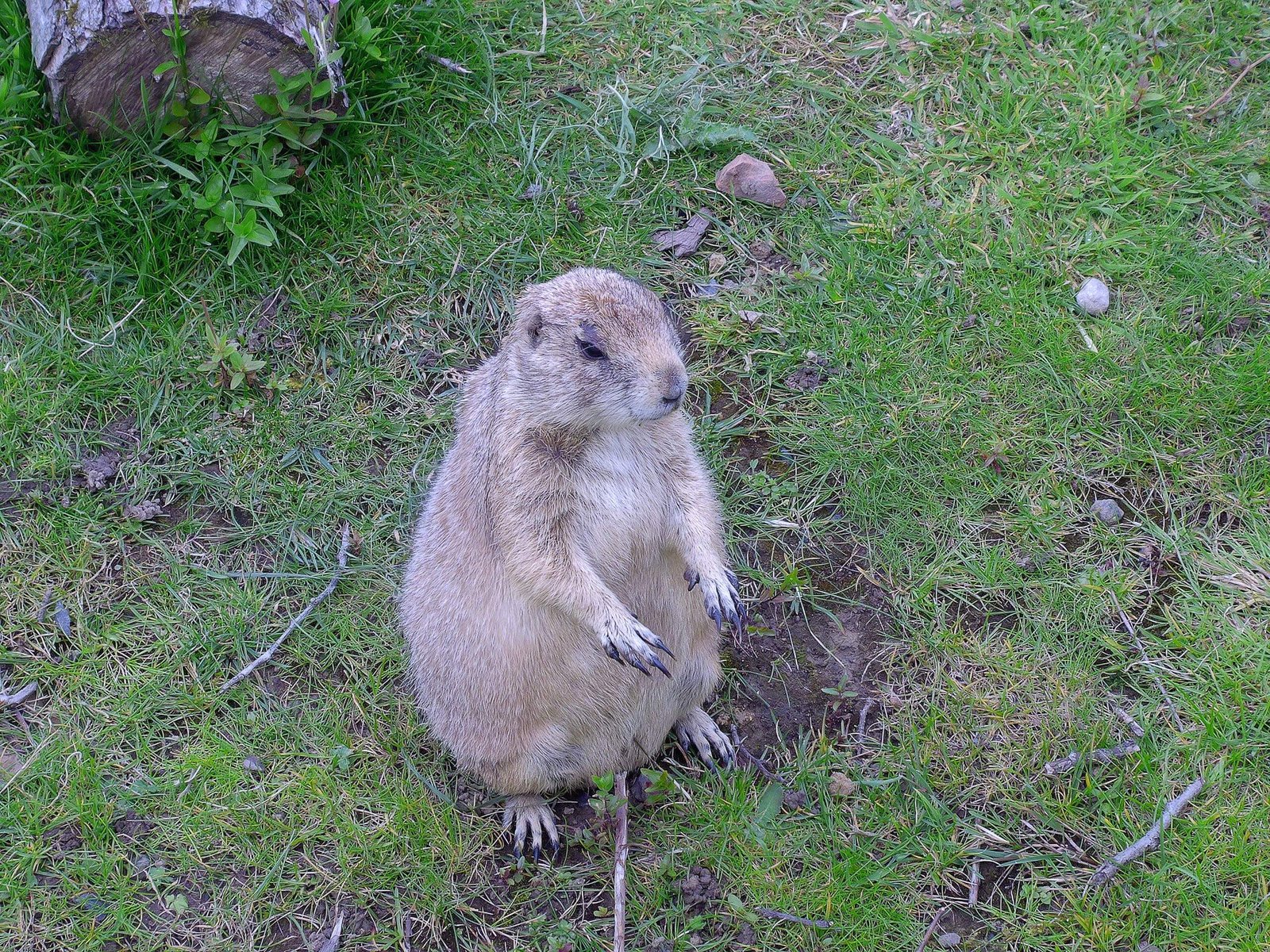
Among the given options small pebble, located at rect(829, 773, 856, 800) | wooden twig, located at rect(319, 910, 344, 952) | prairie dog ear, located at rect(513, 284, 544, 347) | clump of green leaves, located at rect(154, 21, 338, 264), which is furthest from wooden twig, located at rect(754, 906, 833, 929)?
clump of green leaves, located at rect(154, 21, 338, 264)

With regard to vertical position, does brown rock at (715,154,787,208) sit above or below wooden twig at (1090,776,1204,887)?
above

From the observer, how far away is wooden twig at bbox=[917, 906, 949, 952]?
4.23m

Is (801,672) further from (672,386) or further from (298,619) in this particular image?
(298,619)

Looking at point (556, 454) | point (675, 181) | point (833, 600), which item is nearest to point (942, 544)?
point (833, 600)

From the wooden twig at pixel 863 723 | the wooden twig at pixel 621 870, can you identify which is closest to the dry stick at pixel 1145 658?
the wooden twig at pixel 863 723

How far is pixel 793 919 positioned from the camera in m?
4.34

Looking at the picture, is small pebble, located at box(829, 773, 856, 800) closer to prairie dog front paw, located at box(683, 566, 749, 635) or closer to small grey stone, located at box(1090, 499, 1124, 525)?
prairie dog front paw, located at box(683, 566, 749, 635)

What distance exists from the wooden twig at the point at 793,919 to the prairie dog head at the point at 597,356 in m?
1.83

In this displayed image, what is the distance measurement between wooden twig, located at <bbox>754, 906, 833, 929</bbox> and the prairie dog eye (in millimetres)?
2072

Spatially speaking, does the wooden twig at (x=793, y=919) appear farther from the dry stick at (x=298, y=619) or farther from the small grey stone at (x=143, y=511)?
the small grey stone at (x=143, y=511)

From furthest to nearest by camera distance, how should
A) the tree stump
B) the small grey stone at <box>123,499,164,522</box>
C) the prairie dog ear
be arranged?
1. the small grey stone at <box>123,499,164,522</box>
2. the tree stump
3. the prairie dog ear

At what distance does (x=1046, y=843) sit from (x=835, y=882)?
795 millimetres

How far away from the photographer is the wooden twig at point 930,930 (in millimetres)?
4227

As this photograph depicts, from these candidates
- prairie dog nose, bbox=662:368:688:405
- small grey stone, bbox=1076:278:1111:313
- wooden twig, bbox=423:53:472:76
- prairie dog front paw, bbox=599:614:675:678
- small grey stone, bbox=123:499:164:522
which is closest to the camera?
prairie dog nose, bbox=662:368:688:405
